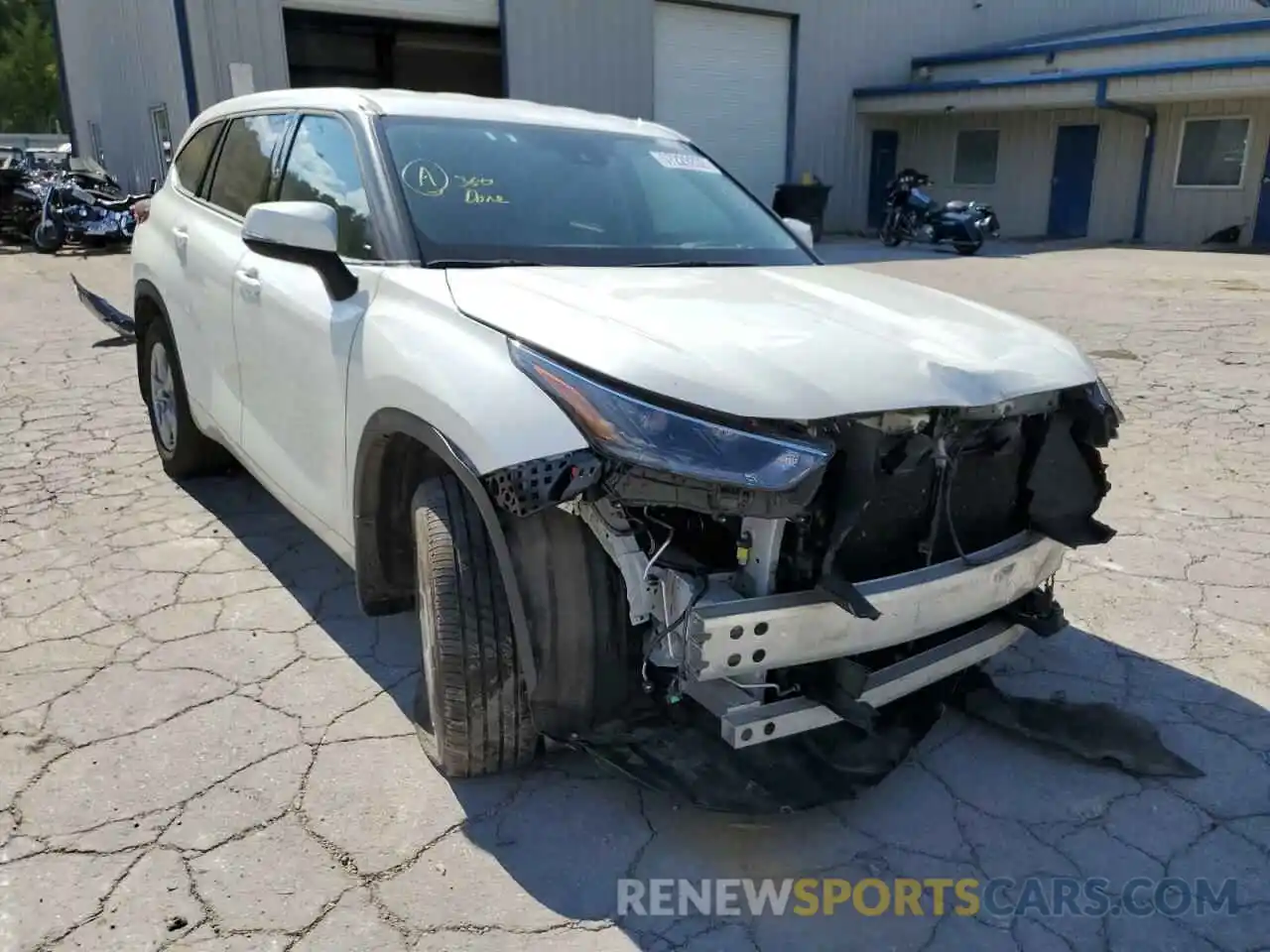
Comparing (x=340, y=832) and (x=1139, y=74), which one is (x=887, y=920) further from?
(x=1139, y=74)

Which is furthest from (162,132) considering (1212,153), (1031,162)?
(1212,153)

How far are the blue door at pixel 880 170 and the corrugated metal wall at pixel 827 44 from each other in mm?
362

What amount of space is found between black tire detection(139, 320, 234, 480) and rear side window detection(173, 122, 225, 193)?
66 centimetres

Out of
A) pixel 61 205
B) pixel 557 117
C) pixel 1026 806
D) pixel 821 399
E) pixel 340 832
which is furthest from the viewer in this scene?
pixel 61 205

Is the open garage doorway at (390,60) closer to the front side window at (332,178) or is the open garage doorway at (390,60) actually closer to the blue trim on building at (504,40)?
the blue trim on building at (504,40)

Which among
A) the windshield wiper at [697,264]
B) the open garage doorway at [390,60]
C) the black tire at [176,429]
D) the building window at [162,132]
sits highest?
the open garage doorway at [390,60]

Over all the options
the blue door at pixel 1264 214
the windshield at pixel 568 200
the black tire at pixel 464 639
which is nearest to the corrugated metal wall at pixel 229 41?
the windshield at pixel 568 200

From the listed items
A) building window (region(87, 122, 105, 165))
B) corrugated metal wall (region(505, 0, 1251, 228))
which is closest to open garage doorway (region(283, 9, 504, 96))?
corrugated metal wall (region(505, 0, 1251, 228))

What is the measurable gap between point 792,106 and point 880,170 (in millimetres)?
3830

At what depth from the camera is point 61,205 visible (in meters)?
14.5

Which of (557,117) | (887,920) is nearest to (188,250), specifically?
(557,117)

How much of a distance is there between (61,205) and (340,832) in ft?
49.8

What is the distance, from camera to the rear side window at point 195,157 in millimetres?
4305

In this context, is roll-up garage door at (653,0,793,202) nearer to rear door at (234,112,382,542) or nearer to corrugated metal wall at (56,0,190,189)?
corrugated metal wall at (56,0,190,189)
